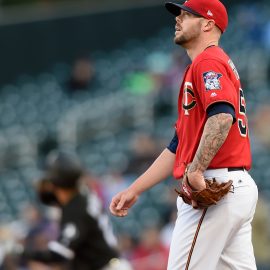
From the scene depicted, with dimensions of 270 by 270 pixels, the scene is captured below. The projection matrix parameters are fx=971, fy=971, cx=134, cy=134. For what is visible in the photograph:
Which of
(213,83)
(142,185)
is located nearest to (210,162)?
(213,83)

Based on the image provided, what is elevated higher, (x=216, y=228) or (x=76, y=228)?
(x=216, y=228)

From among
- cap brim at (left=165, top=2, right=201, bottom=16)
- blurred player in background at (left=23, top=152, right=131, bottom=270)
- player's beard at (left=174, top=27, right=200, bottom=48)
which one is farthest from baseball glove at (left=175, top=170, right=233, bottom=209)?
blurred player in background at (left=23, top=152, right=131, bottom=270)

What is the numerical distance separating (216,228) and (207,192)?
26 centimetres

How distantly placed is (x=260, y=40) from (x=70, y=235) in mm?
11496

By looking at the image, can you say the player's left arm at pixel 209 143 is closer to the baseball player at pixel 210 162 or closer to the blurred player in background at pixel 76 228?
the baseball player at pixel 210 162

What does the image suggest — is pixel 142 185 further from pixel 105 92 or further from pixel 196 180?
pixel 105 92

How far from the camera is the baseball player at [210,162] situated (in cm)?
464

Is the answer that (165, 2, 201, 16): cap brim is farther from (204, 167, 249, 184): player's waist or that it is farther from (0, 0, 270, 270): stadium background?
(0, 0, 270, 270): stadium background

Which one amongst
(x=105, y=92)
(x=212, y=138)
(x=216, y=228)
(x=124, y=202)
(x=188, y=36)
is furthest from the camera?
(x=105, y=92)

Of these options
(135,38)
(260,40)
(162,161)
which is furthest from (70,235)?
(135,38)

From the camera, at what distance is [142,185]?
201 inches

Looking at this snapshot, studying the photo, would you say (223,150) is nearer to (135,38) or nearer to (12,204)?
(12,204)

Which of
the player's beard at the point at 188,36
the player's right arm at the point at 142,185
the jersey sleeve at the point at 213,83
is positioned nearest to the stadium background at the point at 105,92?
the player's right arm at the point at 142,185

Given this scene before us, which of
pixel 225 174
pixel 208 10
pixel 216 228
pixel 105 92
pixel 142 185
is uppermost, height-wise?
pixel 208 10
